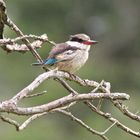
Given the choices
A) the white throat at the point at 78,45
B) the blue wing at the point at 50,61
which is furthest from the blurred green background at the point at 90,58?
the blue wing at the point at 50,61

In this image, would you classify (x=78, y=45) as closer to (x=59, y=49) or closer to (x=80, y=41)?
(x=80, y=41)

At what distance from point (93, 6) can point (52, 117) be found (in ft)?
15.7

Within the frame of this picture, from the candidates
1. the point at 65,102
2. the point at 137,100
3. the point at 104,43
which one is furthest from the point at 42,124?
the point at 65,102

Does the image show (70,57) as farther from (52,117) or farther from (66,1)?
(66,1)

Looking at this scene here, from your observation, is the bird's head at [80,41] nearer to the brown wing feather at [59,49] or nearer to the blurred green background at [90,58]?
the brown wing feather at [59,49]

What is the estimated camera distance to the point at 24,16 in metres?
16.8

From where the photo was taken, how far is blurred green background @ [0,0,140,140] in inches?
519

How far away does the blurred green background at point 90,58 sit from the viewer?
13180 mm

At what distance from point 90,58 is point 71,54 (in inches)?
477

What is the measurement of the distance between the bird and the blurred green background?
6.84 metres

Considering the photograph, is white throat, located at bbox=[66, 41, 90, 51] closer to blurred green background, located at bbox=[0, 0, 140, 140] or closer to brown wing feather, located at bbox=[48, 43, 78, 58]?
brown wing feather, located at bbox=[48, 43, 78, 58]

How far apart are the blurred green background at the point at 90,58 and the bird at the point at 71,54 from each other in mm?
6844

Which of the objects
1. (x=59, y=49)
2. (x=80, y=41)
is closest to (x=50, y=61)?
(x=59, y=49)

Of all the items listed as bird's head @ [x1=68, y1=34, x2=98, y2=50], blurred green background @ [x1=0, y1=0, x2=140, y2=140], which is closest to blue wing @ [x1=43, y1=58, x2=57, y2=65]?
bird's head @ [x1=68, y1=34, x2=98, y2=50]
